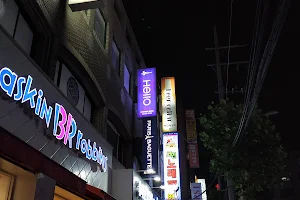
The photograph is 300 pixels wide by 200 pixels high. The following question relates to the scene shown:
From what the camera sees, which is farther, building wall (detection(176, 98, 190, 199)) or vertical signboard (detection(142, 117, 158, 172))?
building wall (detection(176, 98, 190, 199))

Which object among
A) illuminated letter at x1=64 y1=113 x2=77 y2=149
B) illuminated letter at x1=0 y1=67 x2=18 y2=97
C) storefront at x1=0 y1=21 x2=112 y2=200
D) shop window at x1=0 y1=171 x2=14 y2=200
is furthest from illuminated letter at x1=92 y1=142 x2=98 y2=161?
illuminated letter at x1=0 y1=67 x2=18 y2=97

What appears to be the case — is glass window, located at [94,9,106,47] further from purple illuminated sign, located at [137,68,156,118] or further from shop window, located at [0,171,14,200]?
shop window, located at [0,171,14,200]

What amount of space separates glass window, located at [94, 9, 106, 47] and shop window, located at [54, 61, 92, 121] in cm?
311

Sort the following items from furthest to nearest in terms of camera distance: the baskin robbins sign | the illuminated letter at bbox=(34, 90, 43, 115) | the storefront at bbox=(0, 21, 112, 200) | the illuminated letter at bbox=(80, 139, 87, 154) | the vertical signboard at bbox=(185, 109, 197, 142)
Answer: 1. the vertical signboard at bbox=(185, 109, 197, 142)
2. the illuminated letter at bbox=(80, 139, 87, 154)
3. the illuminated letter at bbox=(34, 90, 43, 115)
4. the baskin robbins sign
5. the storefront at bbox=(0, 21, 112, 200)

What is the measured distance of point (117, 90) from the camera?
15211 mm

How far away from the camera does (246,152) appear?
1246cm

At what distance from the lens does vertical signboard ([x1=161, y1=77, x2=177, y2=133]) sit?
2062cm

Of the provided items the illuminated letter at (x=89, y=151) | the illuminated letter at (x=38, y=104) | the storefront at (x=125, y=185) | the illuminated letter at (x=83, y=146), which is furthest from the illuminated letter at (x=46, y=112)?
the storefront at (x=125, y=185)

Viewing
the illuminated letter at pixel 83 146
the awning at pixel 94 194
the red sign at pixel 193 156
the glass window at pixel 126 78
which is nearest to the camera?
the awning at pixel 94 194

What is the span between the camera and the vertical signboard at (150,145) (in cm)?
1482

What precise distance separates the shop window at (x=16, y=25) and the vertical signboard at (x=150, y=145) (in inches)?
330

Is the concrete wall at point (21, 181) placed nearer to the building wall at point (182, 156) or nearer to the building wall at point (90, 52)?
the building wall at point (90, 52)

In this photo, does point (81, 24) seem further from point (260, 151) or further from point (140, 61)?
point (140, 61)

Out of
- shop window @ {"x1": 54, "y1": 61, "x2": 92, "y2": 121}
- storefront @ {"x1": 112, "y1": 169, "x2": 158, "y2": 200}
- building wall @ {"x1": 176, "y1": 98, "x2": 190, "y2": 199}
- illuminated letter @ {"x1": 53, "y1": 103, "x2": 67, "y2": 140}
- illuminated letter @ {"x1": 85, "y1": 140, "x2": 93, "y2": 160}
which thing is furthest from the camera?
building wall @ {"x1": 176, "y1": 98, "x2": 190, "y2": 199}
